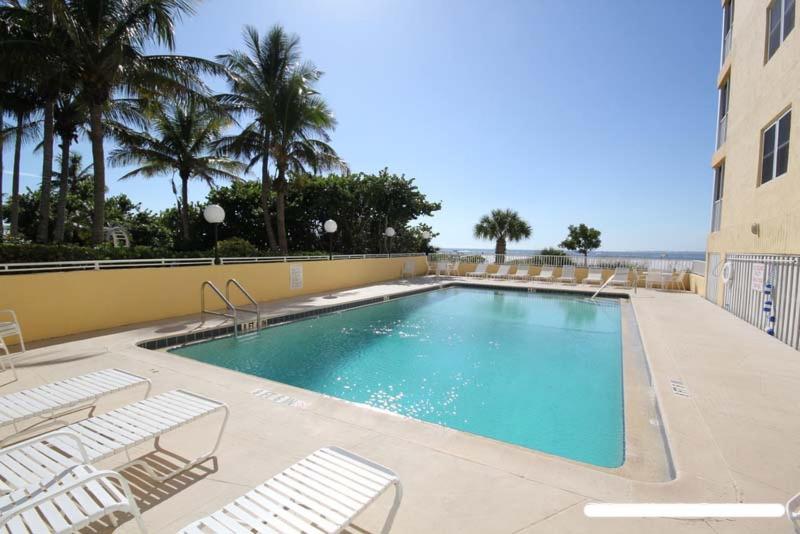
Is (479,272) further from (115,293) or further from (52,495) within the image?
(52,495)

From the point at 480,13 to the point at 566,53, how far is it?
3.24m

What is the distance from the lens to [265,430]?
10.3 ft

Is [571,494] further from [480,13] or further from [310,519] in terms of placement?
[480,13]

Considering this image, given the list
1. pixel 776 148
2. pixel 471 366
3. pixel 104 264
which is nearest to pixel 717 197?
pixel 776 148

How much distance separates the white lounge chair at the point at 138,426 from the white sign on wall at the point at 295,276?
326 inches

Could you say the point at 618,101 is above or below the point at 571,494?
above

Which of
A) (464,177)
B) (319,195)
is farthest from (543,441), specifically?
(464,177)

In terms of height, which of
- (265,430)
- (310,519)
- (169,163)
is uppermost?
(169,163)

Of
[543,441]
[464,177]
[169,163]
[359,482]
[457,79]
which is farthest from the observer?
[464,177]

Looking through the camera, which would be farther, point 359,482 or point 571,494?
point 571,494

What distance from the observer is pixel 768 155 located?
734cm

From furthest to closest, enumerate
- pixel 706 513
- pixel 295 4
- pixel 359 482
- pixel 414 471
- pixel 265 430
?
pixel 295 4, pixel 265 430, pixel 414 471, pixel 359 482, pixel 706 513

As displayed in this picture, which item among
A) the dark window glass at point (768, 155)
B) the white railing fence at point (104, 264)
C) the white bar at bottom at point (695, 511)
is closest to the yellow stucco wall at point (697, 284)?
the dark window glass at point (768, 155)

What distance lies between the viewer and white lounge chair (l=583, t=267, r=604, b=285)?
15.1 metres
